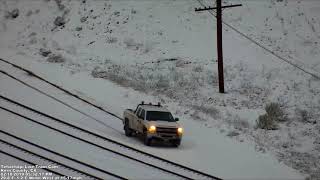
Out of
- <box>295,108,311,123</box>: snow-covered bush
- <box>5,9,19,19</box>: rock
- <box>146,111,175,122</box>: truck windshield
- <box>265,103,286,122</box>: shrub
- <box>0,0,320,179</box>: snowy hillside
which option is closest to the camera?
<box>146,111,175,122</box>: truck windshield

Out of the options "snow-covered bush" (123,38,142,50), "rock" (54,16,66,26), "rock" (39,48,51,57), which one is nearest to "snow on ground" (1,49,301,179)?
"rock" (39,48,51,57)

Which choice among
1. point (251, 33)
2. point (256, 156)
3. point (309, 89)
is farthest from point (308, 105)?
point (251, 33)

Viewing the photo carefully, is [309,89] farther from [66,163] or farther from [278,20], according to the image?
[66,163]

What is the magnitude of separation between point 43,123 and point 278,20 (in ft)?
85.8

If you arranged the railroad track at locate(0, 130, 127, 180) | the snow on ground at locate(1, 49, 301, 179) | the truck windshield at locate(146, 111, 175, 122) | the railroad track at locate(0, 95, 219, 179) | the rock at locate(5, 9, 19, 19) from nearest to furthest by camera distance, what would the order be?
the railroad track at locate(0, 130, 127, 180) < the railroad track at locate(0, 95, 219, 179) < the snow on ground at locate(1, 49, 301, 179) < the truck windshield at locate(146, 111, 175, 122) < the rock at locate(5, 9, 19, 19)

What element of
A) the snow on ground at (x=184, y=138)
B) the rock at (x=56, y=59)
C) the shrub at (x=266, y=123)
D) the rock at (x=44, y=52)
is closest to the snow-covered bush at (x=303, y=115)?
the shrub at (x=266, y=123)

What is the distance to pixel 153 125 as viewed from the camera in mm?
22625

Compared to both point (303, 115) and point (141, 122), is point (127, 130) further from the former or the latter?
point (303, 115)

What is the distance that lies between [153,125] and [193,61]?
55.5 ft

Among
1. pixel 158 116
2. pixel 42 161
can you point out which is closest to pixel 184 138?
pixel 158 116

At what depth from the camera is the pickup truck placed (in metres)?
22.6

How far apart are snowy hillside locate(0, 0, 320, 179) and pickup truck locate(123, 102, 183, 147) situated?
2.93ft

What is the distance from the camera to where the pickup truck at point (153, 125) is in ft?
74.2

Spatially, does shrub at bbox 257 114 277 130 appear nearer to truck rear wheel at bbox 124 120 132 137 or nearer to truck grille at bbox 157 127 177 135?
truck grille at bbox 157 127 177 135
